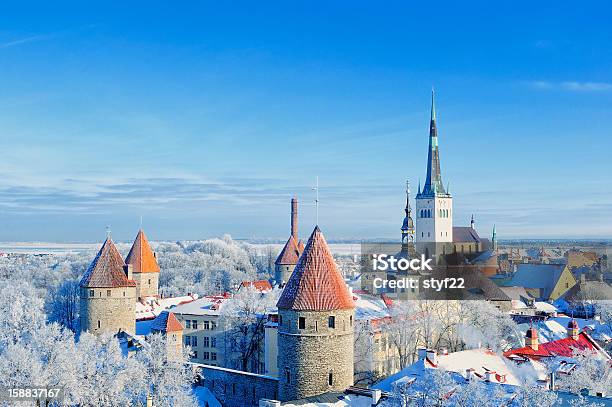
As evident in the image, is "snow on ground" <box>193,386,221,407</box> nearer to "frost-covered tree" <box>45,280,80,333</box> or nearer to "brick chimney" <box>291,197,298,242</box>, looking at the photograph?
"frost-covered tree" <box>45,280,80,333</box>

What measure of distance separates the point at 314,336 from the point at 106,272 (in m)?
19.4

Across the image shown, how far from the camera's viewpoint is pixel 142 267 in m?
59.7

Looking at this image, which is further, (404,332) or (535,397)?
(404,332)

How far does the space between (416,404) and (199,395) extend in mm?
11927

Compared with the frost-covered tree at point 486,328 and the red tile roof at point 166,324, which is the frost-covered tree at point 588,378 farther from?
the red tile roof at point 166,324

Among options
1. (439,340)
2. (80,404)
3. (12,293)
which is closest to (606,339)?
(439,340)

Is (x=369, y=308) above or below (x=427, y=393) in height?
above

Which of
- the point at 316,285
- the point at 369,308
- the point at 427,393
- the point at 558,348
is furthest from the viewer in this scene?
the point at 369,308

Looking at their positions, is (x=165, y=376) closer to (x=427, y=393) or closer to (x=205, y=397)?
(x=205, y=397)

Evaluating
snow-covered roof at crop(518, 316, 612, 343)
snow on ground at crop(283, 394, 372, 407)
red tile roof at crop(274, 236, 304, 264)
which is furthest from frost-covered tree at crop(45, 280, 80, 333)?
snow on ground at crop(283, 394, 372, 407)

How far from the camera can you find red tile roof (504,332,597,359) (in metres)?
32.3

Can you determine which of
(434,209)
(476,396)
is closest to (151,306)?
(476,396)

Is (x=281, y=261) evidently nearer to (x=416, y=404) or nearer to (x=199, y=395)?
(x=199, y=395)

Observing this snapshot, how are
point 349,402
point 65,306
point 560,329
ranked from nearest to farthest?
point 349,402
point 560,329
point 65,306
